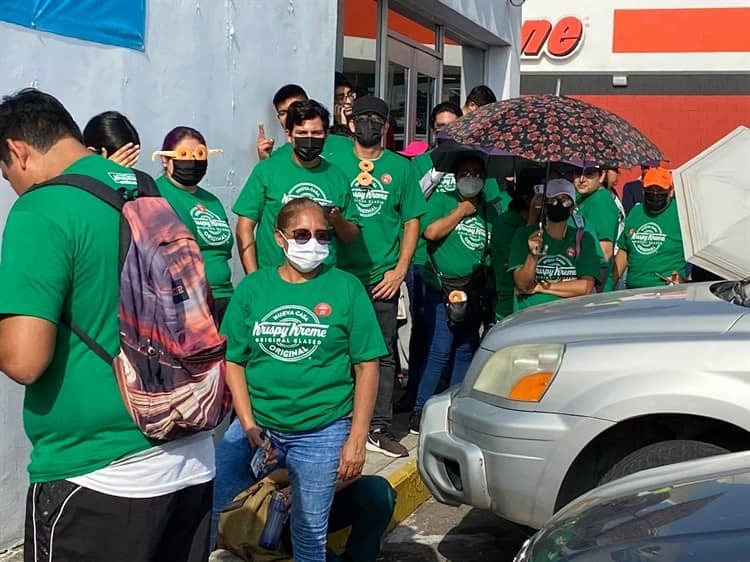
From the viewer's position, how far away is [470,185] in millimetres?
6578

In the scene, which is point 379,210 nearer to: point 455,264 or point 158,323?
point 455,264

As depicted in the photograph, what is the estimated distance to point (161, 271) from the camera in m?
2.66

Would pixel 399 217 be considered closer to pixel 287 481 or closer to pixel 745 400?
pixel 287 481

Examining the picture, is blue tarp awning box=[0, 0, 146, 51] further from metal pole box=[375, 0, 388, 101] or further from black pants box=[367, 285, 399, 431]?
metal pole box=[375, 0, 388, 101]

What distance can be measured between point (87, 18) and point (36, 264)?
268cm

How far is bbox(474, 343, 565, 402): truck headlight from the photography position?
4.24m

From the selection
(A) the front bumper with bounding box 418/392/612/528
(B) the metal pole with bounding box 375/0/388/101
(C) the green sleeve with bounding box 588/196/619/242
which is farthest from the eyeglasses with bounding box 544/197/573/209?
(B) the metal pole with bounding box 375/0/388/101

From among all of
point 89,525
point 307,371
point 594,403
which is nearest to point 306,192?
point 307,371

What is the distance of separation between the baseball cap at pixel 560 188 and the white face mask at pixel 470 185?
72 cm

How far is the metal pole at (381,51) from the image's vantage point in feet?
31.3

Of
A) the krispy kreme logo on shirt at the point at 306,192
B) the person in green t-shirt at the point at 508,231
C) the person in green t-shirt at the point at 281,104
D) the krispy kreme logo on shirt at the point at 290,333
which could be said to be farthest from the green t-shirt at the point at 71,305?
the person in green t-shirt at the point at 508,231

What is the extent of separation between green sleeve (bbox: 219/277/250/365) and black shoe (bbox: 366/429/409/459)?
224cm

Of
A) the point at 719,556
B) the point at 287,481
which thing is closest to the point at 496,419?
the point at 287,481

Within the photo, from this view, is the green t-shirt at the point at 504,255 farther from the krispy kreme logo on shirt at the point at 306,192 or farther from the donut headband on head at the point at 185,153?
the donut headband on head at the point at 185,153
